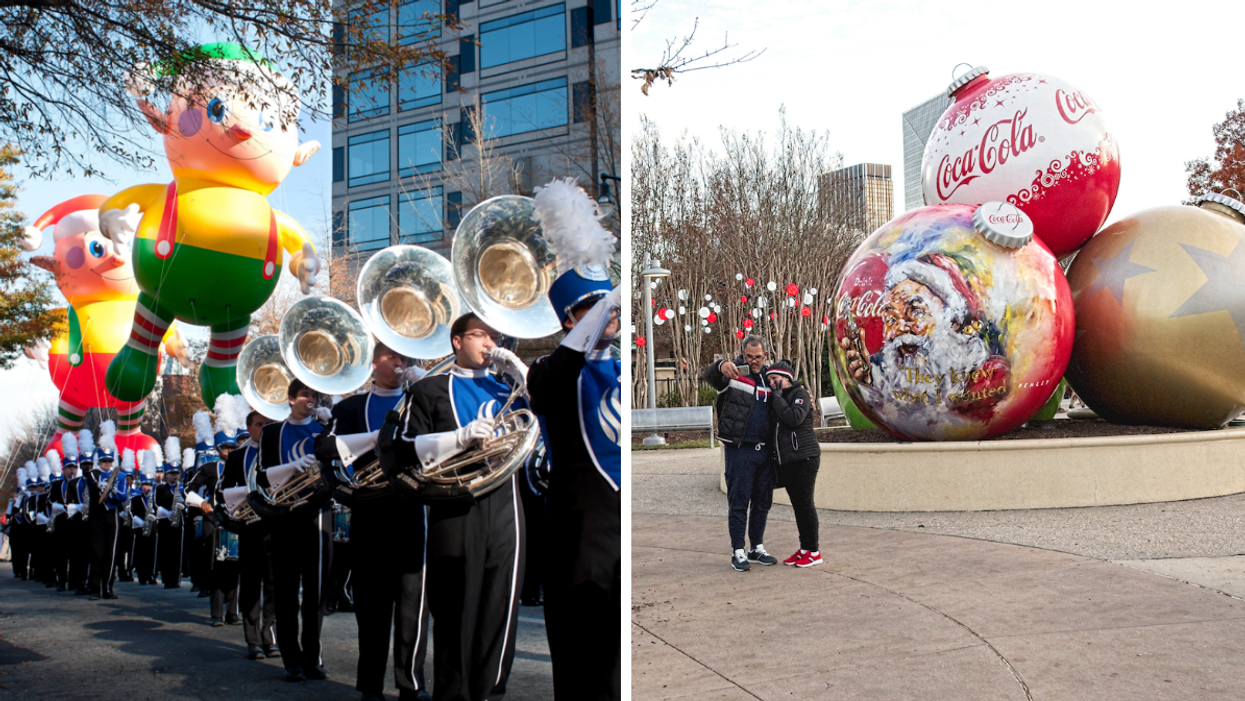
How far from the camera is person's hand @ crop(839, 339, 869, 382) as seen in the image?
908 centimetres

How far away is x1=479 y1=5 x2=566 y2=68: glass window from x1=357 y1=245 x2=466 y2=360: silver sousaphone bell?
3.26ft

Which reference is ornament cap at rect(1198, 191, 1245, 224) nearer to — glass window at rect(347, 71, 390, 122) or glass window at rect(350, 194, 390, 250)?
glass window at rect(350, 194, 390, 250)

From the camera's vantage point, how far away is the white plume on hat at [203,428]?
4.55m

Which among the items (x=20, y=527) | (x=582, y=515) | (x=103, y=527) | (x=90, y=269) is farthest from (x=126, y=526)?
(x=582, y=515)

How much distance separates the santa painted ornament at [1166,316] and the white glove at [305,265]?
7.48 metres

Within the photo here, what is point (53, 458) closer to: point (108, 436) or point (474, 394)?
point (108, 436)

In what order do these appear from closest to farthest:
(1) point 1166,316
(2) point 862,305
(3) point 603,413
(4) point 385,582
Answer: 1. (3) point 603,413
2. (4) point 385,582
3. (2) point 862,305
4. (1) point 1166,316

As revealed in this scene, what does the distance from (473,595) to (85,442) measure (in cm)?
182

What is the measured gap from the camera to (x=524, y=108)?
4.29m

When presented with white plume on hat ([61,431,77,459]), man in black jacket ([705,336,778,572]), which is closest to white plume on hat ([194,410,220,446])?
white plume on hat ([61,431,77,459])

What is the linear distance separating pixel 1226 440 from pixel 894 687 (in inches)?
250

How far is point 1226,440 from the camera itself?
879 cm

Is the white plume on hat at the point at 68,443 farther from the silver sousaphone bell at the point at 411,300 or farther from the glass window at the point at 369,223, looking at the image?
the glass window at the point at 369,223

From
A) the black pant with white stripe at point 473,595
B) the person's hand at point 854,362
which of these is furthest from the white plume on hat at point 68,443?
the person's hand at point 854,362
